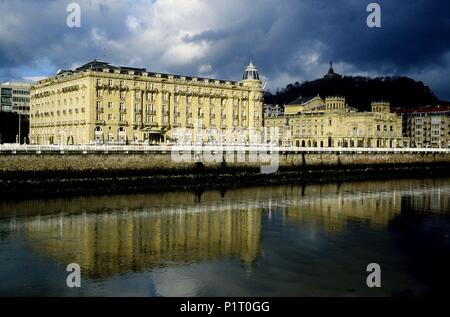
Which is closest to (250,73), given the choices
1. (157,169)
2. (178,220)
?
(157,169)

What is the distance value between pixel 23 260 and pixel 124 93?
65.9 meters

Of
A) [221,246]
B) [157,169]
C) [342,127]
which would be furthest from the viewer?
[342,127]

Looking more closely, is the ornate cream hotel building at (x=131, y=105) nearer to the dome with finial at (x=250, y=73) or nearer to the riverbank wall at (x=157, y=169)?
the dome with finial at (x=250, y=73)

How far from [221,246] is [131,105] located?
64.1 metres

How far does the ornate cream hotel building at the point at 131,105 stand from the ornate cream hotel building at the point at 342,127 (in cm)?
2388

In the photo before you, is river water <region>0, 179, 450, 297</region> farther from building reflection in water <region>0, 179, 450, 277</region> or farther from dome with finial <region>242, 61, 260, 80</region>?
dome with finial <region>242, 61, 260, 80</region>

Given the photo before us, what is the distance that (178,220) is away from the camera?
40312mm

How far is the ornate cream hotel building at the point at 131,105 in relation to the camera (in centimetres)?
8894

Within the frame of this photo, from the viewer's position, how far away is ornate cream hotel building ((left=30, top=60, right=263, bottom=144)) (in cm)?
8894

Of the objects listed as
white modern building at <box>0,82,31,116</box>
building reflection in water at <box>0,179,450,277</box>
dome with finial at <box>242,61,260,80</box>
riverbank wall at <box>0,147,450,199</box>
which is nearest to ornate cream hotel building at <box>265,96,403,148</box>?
dome with finial at <box>242,61,260,80</box>

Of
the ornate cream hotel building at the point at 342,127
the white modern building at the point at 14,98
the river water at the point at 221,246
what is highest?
the white modern building at the point at 14,98

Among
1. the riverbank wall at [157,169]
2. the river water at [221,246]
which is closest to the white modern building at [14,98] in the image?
the riverbank wall at [157,169]

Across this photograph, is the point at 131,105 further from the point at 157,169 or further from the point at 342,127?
the point at 342,127

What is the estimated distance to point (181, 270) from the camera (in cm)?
2661
